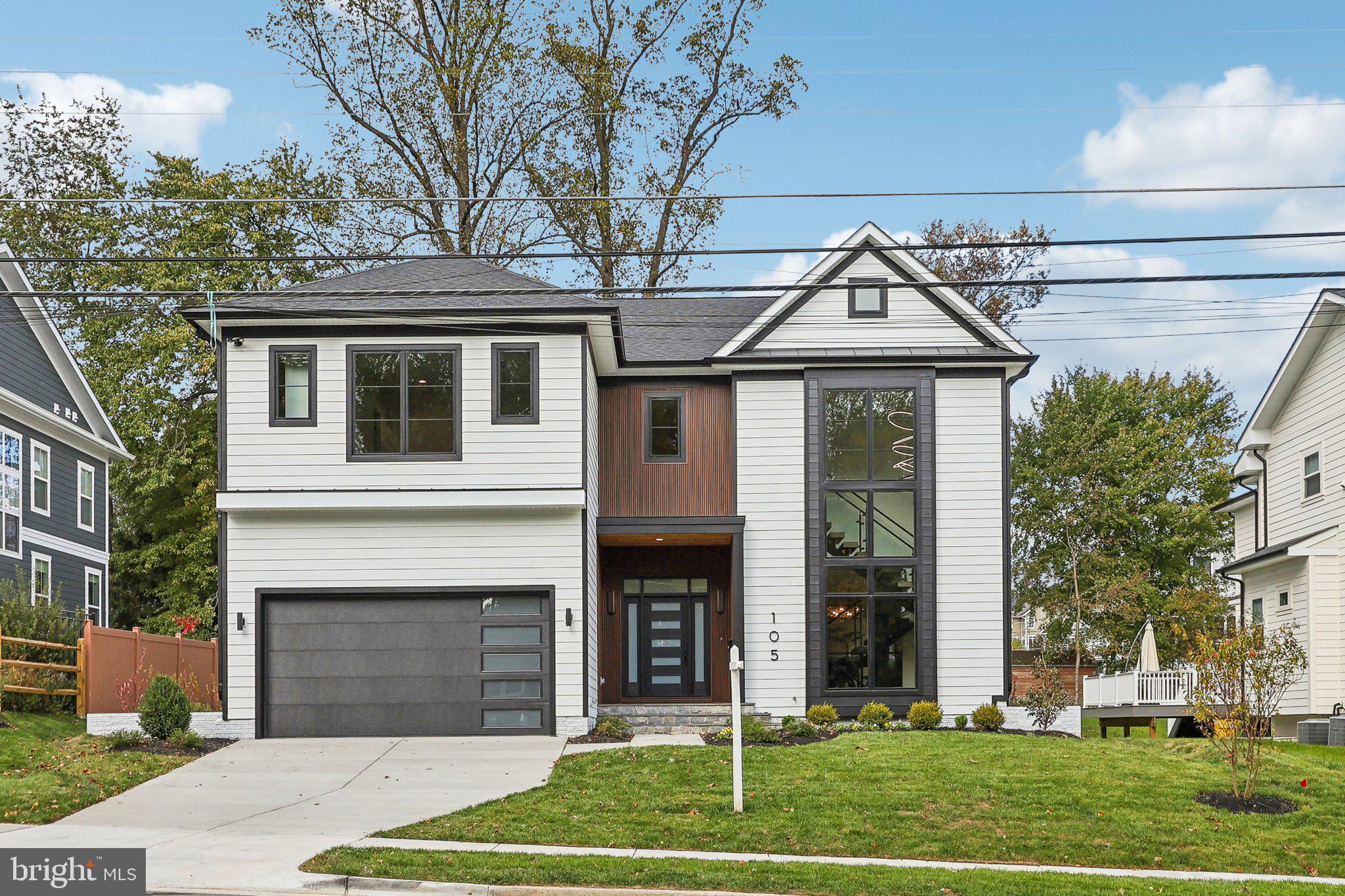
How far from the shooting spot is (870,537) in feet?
68.6

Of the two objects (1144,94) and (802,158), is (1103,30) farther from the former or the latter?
(802,158)

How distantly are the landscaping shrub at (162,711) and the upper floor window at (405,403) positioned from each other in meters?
4.11

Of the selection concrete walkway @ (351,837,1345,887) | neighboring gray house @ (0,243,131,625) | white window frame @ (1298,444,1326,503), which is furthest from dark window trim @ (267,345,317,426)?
white window frame @ (1298,444,1326,503)

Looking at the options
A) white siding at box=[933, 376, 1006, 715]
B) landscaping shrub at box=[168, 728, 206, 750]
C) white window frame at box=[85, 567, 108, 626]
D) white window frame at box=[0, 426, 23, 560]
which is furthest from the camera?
white window frame at box=[85, 567, 108, 626]

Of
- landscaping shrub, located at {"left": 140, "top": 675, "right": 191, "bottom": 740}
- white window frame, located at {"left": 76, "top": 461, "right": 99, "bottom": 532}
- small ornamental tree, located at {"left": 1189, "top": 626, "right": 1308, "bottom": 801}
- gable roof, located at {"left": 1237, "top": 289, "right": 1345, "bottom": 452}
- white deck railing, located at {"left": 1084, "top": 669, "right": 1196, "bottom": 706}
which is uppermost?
gable roof, located at {"left": 1237, "top": 289, "right": 1345, "bottom": 452}

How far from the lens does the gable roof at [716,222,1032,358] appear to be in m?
21.1

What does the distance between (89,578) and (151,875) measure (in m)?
20.7

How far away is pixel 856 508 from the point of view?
20984 mm

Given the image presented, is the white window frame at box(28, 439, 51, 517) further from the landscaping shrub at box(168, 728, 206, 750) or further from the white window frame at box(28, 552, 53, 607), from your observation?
the landscaping shrub at box(168, 728, 206, 750)

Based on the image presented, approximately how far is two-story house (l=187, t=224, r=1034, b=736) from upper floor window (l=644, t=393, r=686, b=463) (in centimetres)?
4

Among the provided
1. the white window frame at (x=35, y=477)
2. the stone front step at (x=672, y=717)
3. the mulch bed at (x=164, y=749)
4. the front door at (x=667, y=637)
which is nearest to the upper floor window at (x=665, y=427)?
the front door at (x=667, y=637)

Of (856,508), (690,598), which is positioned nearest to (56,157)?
(690,598)

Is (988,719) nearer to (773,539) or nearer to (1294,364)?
(773,539)

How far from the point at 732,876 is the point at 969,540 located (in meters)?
11.9
